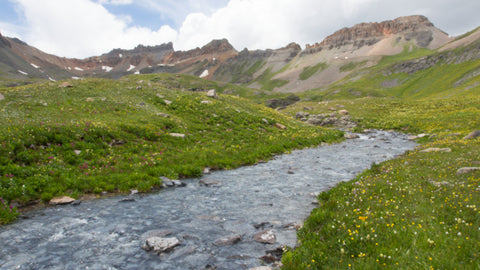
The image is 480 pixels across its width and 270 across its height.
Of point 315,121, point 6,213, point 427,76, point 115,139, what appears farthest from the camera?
point 427,76

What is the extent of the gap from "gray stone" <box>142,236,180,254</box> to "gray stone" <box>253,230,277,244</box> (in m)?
2.88

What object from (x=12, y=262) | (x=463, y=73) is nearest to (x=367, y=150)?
(x=12, y=262)

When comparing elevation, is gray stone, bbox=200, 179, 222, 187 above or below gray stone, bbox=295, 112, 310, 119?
below

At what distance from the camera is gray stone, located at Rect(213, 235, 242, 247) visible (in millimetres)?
8570

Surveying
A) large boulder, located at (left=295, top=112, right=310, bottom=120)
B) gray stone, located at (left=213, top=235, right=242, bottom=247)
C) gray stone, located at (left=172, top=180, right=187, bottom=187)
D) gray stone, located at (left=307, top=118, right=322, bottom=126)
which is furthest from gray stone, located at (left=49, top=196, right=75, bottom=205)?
large boulder, located at (left=295, top=112, right=310, bottom=120)

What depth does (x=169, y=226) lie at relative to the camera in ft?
32.4

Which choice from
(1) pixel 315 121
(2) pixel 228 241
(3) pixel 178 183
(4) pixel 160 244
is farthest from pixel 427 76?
(4) pixel 160 244

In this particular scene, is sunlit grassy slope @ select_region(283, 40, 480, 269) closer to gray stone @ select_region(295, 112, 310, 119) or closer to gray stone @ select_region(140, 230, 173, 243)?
gray stone @ select_region(140, 230, 173, 243)

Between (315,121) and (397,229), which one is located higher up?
(315,121)

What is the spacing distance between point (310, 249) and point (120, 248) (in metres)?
6.28

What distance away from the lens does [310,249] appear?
7.41 meters

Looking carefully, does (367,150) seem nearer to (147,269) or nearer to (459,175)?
(459,175)

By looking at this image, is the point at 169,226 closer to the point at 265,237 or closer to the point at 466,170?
the point at 265,237

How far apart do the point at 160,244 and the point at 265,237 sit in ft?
12.1
